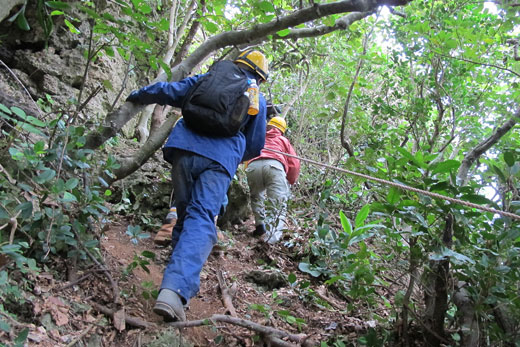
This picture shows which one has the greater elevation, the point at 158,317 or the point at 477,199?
the point at 477,199

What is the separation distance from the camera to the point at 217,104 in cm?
293

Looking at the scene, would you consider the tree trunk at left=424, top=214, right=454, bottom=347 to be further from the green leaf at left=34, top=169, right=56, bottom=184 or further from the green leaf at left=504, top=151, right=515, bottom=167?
the green leaf at left=34, top=169, right=56, bottom=184

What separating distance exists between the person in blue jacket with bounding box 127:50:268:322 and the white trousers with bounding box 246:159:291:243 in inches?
52.4

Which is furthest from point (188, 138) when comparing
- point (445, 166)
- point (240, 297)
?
point (445, 166)

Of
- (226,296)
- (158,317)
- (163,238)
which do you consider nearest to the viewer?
(158,317)

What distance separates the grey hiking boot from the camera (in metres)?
2.19

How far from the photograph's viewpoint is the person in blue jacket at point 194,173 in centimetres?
252

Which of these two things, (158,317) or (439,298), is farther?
(158,317)

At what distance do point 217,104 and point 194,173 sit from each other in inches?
22.3

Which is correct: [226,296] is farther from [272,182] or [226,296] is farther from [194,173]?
[272,182]

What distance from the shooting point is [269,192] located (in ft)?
16.0

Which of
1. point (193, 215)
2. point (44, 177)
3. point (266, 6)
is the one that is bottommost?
point (44, 177)

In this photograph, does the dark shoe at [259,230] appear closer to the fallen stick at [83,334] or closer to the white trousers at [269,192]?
the white trousers at [269,192]

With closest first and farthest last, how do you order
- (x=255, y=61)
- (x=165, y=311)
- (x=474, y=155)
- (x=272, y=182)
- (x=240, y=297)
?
(x=165, y=311), (x=474, y=155), (x=240, y=297), (x=255, y=61), (x=272, y=182)
